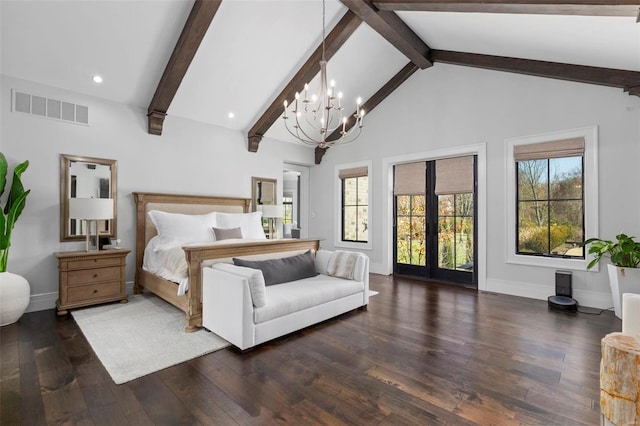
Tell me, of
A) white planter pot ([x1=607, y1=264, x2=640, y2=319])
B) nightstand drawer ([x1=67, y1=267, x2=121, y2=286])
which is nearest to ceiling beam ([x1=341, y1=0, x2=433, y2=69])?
white planter pot ([x1=607, y1=264, x2=640, y2=319])

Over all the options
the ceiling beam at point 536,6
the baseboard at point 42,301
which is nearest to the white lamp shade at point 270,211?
the baseboard at point 42,301

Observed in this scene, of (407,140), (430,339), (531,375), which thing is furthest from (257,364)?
(407,140)

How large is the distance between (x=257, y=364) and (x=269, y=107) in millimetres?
4296

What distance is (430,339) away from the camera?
9.60ft

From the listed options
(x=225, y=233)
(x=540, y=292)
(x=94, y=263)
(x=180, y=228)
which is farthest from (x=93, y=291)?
(x=540, y=292)

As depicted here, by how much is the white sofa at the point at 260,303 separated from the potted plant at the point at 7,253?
199cm

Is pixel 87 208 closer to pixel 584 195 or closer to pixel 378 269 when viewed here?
pixel 378 269

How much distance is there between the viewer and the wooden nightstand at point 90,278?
3.62 m

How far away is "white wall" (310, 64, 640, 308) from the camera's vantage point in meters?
3.75

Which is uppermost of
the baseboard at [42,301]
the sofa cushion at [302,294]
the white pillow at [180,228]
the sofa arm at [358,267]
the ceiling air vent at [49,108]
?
the ceiling air vent at [49,108]

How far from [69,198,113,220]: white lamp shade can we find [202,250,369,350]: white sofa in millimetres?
1832

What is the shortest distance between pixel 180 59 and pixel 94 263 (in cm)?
270

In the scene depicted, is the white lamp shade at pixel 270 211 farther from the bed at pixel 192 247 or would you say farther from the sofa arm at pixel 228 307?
→ the sofa arm at pixel 228 307

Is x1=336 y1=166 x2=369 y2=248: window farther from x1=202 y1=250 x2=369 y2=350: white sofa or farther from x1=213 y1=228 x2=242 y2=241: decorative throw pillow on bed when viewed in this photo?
x1=202 y1=250 x2=369 y2=350: white sofa
